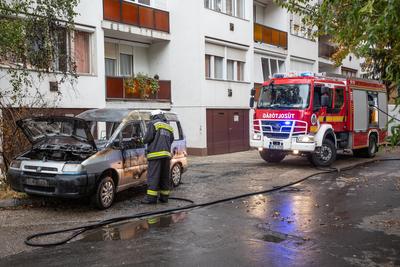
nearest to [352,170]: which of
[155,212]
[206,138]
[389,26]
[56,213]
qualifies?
[206,138]

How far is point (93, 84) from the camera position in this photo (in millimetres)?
15914

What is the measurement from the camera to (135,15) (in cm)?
1816

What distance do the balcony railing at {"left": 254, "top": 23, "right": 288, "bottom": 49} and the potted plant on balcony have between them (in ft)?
23.6

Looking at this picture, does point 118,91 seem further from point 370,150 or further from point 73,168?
point 370,150

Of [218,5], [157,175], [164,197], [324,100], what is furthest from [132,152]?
[218,5]

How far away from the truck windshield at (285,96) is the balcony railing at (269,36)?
8.48m

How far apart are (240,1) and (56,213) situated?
1672 centimetres

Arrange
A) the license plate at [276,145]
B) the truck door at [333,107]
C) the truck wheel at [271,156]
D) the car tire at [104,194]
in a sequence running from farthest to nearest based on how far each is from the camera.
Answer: the truck wheel at [271,156] < the truck door at [333,107] < the license plate at [276,145] < the car tire at [104,194]

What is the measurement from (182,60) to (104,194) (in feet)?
39.4

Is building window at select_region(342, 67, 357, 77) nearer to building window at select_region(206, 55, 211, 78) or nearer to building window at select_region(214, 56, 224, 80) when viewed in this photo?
building window at select_region(214, 56, 224, 80)

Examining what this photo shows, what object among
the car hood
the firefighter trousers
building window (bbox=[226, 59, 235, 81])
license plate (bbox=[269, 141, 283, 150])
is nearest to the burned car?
the car hood

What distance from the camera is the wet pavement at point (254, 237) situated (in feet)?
19.0

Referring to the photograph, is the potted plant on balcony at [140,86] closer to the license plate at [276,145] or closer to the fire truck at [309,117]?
the fire truck at [309,117]

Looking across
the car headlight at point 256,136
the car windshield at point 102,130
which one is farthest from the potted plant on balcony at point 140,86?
the car windshield at point 102,130
